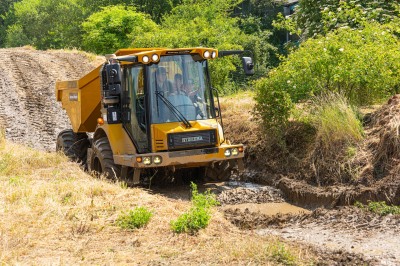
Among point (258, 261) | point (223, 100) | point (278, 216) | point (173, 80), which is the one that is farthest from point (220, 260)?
point (223, 100)

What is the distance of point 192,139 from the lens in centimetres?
1245

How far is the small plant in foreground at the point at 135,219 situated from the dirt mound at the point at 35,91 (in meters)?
10.7

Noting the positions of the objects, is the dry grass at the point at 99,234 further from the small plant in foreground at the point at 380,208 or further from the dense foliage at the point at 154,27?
the dense foliage at the point at 154,27

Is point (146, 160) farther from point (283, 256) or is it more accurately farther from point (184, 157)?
point (283, 256)

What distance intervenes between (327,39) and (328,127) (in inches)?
77.9

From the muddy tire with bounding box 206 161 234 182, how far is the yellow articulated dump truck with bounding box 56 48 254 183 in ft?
0.08

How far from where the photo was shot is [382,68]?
13594 mm

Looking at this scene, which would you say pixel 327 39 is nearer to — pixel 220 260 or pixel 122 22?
pixel 220 260

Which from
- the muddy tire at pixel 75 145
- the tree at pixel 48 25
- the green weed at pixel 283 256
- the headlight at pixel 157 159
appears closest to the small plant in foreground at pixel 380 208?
the green weed at pixel 283 256

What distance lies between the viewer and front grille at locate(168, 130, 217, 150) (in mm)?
12344

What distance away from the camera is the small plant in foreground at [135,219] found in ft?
27.7

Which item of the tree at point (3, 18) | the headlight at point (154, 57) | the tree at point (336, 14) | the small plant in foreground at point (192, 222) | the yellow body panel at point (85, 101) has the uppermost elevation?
the tree at point (3, 18)

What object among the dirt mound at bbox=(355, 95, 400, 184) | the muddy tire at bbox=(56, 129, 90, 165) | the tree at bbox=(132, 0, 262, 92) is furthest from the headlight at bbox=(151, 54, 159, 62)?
the tree at bbox=(132, 0, 262, 92)

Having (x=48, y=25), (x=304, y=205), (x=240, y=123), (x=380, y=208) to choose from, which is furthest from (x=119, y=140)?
(x=48, y=25)
